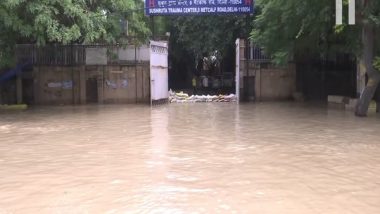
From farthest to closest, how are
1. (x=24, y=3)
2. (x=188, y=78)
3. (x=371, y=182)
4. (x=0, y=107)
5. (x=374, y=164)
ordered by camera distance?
(x=188, y=78)
(x=0, y=107)
(x=24, y=3)
(x=374, y=164)
(x=371, y=182)

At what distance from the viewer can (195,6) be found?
2517 centimetres

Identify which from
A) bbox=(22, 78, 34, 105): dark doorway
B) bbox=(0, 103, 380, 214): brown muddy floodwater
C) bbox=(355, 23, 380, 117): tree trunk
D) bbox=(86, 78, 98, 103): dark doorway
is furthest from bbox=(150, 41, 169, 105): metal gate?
bbox=(355, 23, 380, 117): tree trunk

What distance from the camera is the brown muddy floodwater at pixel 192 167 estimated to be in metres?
6.74

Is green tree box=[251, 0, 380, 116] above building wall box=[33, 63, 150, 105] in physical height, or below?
above

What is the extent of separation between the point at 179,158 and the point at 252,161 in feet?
4.71

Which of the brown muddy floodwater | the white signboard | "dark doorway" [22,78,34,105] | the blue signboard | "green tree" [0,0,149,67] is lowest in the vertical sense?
the brown muddy floodwater

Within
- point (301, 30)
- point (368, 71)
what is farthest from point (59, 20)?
point (368, 71)

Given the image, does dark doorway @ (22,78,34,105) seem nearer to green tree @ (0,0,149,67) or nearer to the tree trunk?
green tree @ (0,0,149,67)

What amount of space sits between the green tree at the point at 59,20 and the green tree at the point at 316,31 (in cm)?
641

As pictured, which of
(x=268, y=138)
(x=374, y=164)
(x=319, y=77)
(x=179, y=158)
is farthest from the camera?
(x=319, y=77)

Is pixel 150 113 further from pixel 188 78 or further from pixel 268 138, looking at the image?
pixel 188 78

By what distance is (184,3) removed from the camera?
2520cm

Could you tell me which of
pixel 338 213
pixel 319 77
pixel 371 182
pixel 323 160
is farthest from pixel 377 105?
pixel 338 213

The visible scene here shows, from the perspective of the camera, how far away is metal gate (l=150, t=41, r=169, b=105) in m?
25.7
